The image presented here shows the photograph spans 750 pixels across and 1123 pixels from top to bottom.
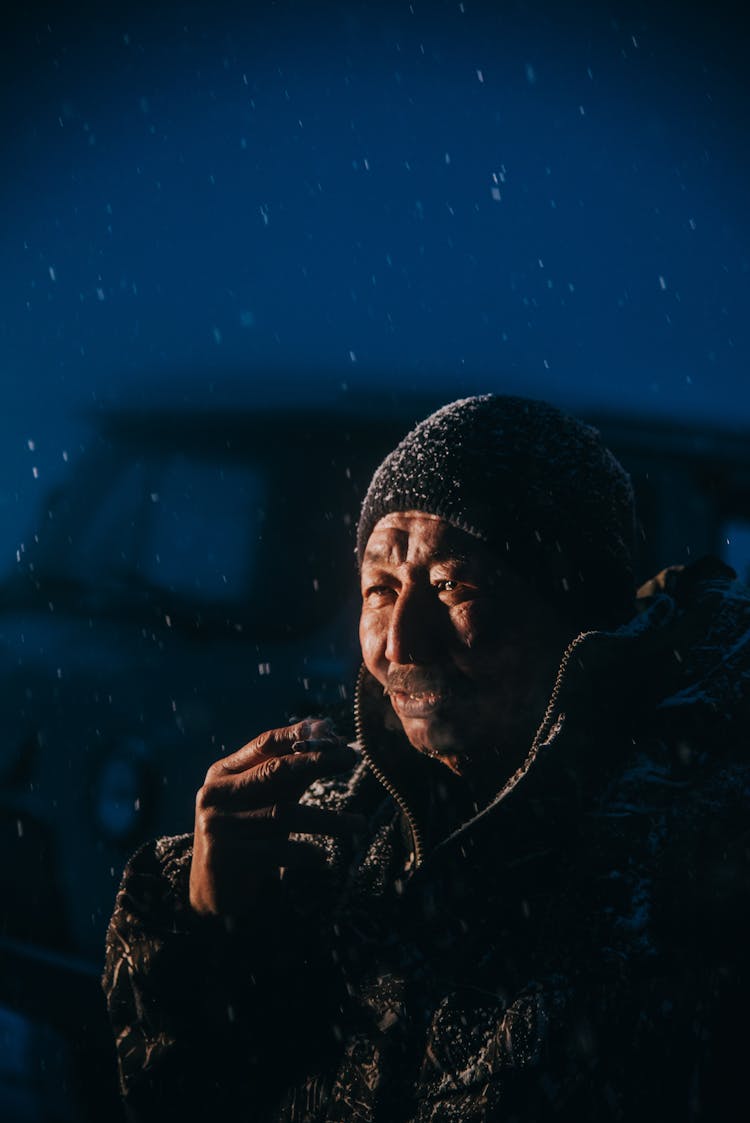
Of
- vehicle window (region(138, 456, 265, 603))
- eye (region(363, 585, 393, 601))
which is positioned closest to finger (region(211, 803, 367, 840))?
eye (region(363, 585, 393, 601))

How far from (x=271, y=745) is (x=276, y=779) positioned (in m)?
0.07

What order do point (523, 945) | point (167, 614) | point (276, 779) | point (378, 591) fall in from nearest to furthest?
point (523, 945) → point (276, 779) → point (378, 591) → point (167, 614)

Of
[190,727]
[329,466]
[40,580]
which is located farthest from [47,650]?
[329,466]

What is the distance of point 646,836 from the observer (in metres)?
1.25

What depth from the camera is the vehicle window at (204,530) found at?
3322 millimetres

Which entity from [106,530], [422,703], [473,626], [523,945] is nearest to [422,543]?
[473,626]

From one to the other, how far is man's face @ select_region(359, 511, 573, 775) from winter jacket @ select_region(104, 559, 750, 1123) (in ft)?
0.36

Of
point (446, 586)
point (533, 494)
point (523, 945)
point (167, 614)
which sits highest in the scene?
point (533, 494)

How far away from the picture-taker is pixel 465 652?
144 centimetres

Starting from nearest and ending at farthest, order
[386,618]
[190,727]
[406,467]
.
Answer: [386,618]
[406,467]
[190,727]

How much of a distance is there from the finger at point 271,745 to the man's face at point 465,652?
188 mm

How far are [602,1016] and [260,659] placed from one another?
228 centimetres

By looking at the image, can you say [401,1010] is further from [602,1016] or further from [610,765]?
[610,765]

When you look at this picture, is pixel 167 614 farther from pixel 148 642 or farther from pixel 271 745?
pixel 271 745
